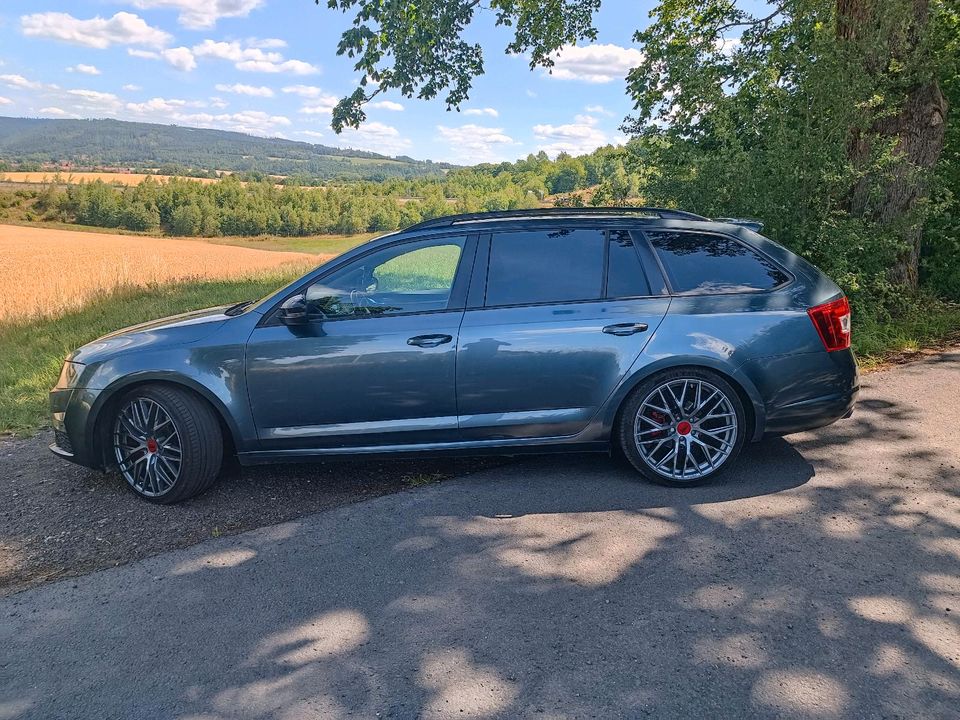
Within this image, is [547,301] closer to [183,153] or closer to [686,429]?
[686,429]

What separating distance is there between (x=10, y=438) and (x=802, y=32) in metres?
10.9

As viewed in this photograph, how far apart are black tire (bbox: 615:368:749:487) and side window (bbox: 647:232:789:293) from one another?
0.56m

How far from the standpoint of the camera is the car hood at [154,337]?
4621 millimetres

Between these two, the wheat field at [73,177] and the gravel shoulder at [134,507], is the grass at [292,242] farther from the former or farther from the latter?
the gravel shoulder at [134,507]

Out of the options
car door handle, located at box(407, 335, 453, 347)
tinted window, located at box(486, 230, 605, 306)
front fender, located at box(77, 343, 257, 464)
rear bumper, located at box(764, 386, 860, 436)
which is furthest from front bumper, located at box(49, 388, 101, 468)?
rear bumper, located at box(764, 386, 860, 436)

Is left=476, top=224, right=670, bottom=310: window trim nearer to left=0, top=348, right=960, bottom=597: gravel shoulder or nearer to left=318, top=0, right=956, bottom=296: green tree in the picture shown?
left=0, top=348, right=960, bottom=597: gravel shoulder

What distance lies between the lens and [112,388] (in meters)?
4.56

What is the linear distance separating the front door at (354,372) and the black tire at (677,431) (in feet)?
3.48

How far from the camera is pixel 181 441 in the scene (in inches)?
179

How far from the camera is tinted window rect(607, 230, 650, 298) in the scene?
462 cm

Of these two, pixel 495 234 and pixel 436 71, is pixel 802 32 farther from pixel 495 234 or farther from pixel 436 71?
pixel 495 234

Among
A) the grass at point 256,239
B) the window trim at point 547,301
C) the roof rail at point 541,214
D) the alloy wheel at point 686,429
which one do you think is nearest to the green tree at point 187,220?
the grass at point 256,239

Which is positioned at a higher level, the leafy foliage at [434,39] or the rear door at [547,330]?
the leafy foliage at [434,39]

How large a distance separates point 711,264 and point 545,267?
1046mm
